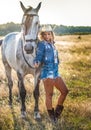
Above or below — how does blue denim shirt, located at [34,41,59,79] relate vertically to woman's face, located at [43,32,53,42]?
below

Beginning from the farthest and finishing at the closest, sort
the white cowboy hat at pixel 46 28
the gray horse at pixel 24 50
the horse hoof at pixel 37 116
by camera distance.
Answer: the horse hoof at pixel 37 116 → the gray horse at pixel 24 50 → the white cowboy hat at pixel 46 28

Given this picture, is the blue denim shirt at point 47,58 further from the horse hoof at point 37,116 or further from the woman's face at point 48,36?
the horse hoof at point 37,116

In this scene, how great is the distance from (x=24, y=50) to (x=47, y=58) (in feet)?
2.58

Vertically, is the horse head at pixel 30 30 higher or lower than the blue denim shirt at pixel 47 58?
higher

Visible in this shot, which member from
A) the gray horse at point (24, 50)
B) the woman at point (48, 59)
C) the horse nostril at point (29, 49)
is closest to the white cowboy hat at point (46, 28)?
the woman at point (48, 59)

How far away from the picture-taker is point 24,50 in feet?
31.0

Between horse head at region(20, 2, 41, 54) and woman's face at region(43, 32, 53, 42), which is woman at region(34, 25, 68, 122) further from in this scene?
horse head at region(20, 2, 41, 54)

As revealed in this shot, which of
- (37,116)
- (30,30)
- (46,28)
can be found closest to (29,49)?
(30,30)

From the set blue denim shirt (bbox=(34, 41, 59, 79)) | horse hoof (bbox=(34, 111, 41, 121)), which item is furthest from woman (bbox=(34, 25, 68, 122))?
horse hoof (bbox=(34, 111, 41, 121))

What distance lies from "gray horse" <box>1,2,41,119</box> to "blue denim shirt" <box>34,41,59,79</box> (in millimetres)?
180

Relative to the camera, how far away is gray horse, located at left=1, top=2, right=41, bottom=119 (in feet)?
29.3

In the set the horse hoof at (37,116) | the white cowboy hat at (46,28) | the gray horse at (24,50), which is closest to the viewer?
the white cowboy hat at (46,28)

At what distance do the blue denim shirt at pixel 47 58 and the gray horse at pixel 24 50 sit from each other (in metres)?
0.18

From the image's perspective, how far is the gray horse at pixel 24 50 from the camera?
29.3 ft
